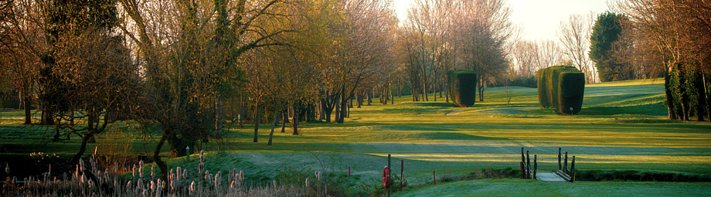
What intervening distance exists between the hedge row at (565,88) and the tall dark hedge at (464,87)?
1302 cm

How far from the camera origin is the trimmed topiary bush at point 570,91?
219ft

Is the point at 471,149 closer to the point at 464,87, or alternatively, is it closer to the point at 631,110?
the point at 631,110

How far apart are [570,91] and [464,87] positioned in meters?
19.7

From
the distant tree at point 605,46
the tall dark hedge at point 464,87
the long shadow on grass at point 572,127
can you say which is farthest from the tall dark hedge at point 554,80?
the distant tree at point 605,46

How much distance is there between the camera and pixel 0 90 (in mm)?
51406

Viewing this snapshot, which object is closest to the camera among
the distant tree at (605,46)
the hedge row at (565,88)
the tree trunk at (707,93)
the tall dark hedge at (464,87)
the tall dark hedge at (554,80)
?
the tree trunk at (707,93)

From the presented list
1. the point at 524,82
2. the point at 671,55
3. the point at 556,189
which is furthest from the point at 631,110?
the point at 524,82

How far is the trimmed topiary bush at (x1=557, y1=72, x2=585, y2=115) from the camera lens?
66.9m

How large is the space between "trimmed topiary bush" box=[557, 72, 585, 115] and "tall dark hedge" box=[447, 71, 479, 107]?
17207mm

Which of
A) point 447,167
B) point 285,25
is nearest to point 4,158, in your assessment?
point 285,25

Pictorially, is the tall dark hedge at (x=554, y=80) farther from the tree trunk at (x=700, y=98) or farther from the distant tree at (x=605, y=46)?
the distant tree at (x=605, y=46)

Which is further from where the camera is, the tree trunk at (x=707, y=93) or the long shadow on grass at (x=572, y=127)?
the tree trunk at (x=707, y=93)

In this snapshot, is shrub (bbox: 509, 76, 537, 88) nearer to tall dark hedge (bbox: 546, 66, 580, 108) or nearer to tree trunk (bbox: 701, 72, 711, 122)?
tall dark hedge (bbox: 546, 66, 580, 108)

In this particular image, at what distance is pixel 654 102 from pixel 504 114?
45.5 feet
